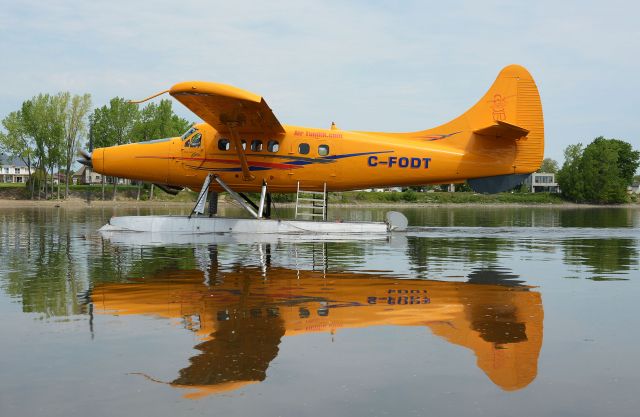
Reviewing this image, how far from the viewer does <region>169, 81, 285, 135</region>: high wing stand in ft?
51.1

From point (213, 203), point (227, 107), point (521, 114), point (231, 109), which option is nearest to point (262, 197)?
point (213, 203)

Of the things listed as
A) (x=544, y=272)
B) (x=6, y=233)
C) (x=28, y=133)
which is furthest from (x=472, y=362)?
(x=28, y=133)

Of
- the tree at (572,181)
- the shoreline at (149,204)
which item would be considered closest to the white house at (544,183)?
the tree at (572,181)

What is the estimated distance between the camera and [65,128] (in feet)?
259

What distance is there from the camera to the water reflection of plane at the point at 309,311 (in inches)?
189

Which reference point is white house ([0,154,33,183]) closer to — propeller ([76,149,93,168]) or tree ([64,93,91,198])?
tree ([64,93,91,198])

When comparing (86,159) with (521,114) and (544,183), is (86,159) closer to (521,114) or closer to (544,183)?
(521,114)

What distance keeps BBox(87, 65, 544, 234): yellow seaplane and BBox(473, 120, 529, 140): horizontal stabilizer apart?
0.18 feet

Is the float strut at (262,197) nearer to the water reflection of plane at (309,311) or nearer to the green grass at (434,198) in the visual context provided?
the water reflection of plane at (309,311)

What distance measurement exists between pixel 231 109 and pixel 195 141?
122 inches

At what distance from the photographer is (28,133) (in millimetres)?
79188

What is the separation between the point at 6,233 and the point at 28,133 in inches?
2623

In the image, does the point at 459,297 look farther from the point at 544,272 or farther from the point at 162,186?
the point at 162,186

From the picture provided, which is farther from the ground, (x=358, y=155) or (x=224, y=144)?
(x=224, y=144)
